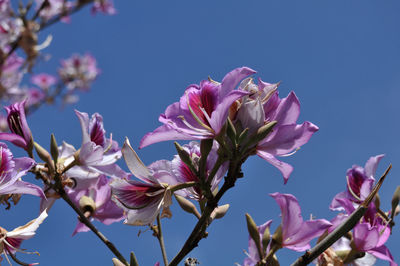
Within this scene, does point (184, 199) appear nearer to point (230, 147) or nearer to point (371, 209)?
point (230, 147)

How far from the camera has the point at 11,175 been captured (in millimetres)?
1183

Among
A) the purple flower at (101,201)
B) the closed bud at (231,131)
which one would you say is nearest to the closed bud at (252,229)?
the closed bud at (231,131)

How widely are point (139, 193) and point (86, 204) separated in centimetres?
56

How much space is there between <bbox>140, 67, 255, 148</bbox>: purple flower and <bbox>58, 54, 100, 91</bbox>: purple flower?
8163 millimetres

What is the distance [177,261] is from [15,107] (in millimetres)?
743

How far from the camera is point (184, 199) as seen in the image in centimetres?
126

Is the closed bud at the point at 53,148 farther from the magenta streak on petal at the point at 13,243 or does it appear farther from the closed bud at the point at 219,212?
the closed bud at the point at 219,212

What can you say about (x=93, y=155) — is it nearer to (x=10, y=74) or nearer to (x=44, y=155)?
(x=44, y=155)

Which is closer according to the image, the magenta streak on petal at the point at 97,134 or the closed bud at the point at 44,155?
the closed bud at the point at 44,155

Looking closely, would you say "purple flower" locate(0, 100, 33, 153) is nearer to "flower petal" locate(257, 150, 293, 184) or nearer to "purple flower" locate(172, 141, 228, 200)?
"purple flower" locate(172, 141, 228, 200)

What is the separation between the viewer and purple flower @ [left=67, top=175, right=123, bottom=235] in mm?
1609

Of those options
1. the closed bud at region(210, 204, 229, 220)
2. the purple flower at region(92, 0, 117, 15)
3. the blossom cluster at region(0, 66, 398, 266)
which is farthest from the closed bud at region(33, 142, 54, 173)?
the purple flower at region(92, 0, 117, 15)

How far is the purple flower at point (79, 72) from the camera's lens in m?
8.93

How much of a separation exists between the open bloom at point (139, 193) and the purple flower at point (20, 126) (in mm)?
468
